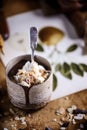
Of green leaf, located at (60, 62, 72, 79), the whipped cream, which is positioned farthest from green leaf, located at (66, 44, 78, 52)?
the whipped cream

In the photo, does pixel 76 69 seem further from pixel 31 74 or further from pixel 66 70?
pixel 31 74

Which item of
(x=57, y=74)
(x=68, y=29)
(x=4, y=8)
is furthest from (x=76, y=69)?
(x=4, y=8)

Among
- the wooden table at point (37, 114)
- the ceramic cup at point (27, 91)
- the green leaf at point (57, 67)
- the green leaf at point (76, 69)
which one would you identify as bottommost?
the wooden table at point (37, 114)

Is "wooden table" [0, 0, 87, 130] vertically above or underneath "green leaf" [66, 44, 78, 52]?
underneath

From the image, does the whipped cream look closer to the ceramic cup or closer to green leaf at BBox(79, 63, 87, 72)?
the ceramic cup

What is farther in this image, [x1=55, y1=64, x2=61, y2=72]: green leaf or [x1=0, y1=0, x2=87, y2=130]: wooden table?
[x1=55, y1=64, x2=61, y2=72]: green leaf

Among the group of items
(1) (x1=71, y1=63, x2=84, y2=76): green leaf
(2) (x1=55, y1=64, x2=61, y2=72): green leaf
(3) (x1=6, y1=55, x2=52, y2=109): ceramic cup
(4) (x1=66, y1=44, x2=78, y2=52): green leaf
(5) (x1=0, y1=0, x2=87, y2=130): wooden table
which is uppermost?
(3) (x1=6, y1=55, x2=52, y2=109): ceramic cup

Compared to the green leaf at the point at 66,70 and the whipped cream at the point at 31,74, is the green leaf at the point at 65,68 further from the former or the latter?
the whipped cream at the point at 31,74

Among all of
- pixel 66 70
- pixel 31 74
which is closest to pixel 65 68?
pixel 66 70

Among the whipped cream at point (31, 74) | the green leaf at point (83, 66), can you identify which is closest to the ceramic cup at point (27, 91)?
the whipped cream at point (31, 74)
